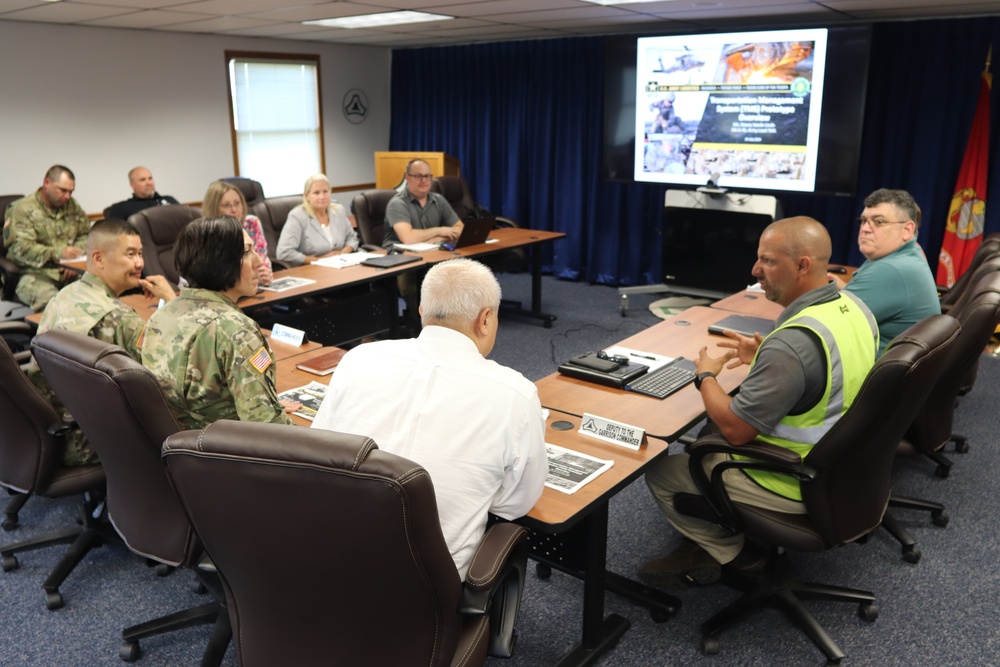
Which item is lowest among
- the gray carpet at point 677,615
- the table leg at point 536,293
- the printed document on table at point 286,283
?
the gray carpet at point 677,615

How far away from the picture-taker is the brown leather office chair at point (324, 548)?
123 cm

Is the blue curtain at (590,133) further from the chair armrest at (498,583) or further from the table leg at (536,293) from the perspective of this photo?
the chair armrest at (498,583)

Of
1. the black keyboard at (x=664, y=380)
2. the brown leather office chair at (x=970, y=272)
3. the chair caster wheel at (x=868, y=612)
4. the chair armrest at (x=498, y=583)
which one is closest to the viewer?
the chair armrest at (x=498, y=583)

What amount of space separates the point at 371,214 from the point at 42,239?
7.23ft

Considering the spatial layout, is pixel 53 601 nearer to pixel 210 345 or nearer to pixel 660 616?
pixel 210 345

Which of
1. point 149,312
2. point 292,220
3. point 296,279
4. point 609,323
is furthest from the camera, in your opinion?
point 609,323

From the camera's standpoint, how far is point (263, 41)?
7094mm

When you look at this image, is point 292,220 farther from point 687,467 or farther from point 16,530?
Result: point 687,467

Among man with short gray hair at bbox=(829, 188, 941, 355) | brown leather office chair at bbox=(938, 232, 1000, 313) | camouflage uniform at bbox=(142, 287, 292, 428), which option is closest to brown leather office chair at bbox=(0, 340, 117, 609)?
camouflage uniform at bbox=(142, 287, 292, 428)

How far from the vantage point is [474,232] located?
534 centimetres

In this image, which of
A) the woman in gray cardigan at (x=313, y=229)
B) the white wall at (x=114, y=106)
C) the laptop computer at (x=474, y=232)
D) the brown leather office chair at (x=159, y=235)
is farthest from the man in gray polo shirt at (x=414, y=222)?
the white wall at (x=114, y=106)

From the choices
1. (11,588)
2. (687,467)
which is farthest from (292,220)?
(687,467)

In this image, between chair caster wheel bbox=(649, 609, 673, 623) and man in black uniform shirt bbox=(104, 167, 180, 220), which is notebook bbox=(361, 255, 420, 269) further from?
chair caster wheel bbox=(649, 609, 673, 623)

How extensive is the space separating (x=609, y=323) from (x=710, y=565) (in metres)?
3.48
